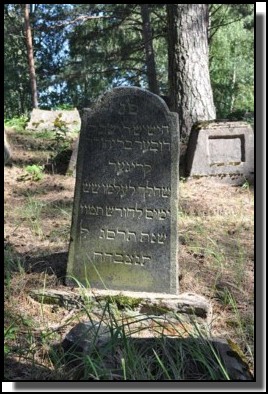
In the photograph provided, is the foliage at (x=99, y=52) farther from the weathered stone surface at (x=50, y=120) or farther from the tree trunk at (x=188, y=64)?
the tree trunk at (x=188, y=64)

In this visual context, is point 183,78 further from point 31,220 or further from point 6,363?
point 6,363

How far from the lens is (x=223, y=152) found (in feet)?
24.2

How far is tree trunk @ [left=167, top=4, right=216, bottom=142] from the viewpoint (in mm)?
8047

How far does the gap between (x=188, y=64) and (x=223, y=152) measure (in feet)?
5.40

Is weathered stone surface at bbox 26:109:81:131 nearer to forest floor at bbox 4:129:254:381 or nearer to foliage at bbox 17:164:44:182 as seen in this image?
foliage at bbox 17:164:44:182

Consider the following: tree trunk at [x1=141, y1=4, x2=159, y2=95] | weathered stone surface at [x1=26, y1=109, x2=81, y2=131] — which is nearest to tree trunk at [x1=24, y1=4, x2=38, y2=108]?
tree trunk at [x1=141, y1=4, x2=159, y2=95]

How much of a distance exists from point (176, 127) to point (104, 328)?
1570mm

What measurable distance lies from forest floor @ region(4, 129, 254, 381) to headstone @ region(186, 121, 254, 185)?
6.9 inches

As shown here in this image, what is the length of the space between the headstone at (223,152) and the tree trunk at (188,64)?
714 millimetres

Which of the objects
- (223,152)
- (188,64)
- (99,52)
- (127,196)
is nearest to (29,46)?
(99,52)

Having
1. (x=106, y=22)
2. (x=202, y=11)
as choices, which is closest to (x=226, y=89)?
(x=106, y=22)

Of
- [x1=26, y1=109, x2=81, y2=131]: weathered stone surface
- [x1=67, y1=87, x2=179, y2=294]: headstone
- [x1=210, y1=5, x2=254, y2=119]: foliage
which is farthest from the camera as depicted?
[x1=210, y1=5, x2=254, y2=119]: foliage

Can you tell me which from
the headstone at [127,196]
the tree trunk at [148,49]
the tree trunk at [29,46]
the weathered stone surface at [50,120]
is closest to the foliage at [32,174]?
the weathered stone surface at [50,120]

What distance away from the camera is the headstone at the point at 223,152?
24.0 feet
